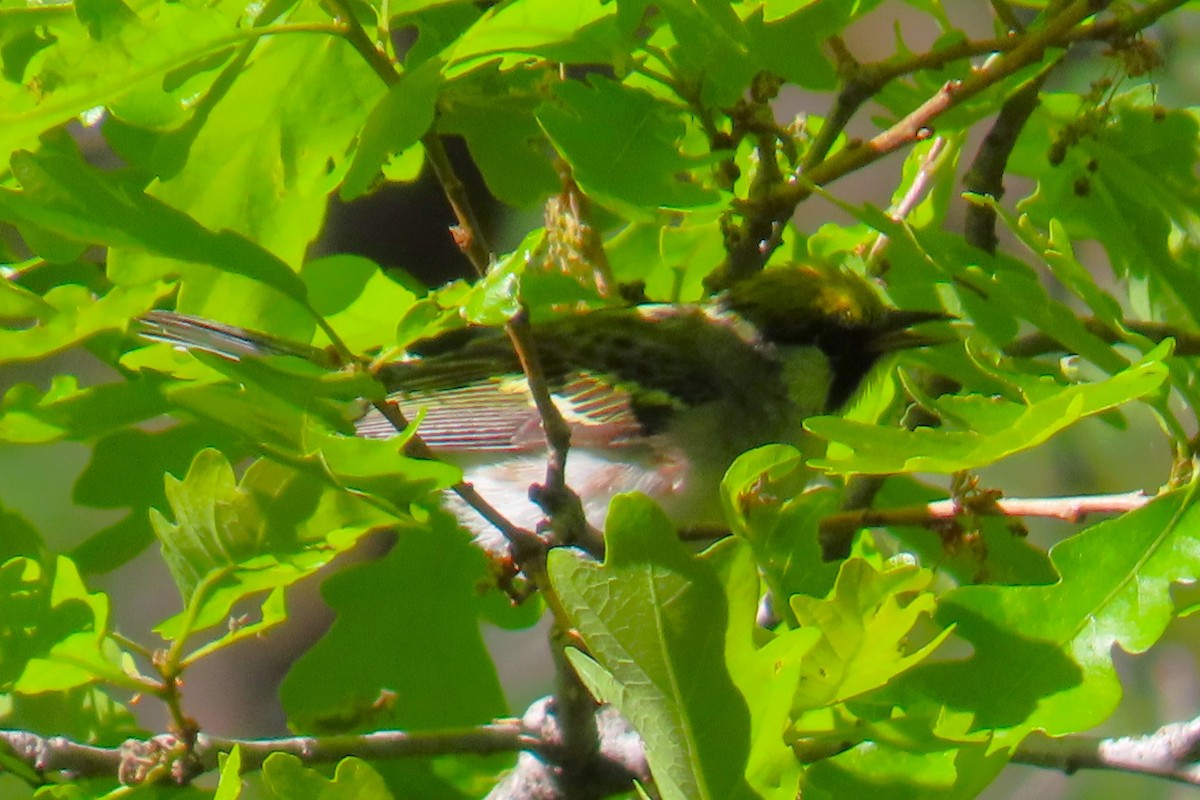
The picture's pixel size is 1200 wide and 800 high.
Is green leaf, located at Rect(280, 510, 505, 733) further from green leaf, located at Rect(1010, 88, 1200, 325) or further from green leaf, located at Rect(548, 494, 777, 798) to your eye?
green leaf, located at Rect(1010, 88, 1200, 325)

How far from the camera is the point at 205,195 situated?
179cm

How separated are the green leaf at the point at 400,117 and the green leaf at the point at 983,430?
0.52m

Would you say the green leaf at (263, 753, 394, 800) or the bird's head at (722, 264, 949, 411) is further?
the bird's head at (722, 264, 949, 411)

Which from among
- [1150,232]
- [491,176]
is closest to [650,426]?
[491,176]

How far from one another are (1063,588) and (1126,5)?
106 cm

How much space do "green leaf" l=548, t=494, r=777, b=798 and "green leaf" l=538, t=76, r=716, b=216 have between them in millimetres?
453

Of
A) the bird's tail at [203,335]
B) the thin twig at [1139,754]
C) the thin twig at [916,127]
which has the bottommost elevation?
the thin twig at [1139,754]

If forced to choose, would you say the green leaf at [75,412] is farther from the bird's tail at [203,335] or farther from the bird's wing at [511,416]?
the bird's wing at [511,416]

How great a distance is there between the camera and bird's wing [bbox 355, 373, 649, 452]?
281 centimetres

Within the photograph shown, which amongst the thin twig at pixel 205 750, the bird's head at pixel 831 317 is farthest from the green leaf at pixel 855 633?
the bird's head at pixel 831 317

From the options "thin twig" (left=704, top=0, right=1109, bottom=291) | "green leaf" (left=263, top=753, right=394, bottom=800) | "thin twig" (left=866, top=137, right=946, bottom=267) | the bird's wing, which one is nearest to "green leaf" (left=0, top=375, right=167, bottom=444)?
"green leaf" (left=263, top=753, right=394, bottom=800)

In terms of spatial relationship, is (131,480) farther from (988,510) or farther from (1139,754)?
(1139,754)

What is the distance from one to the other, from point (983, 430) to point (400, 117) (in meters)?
0.69

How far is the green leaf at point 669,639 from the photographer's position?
51.8 inches
